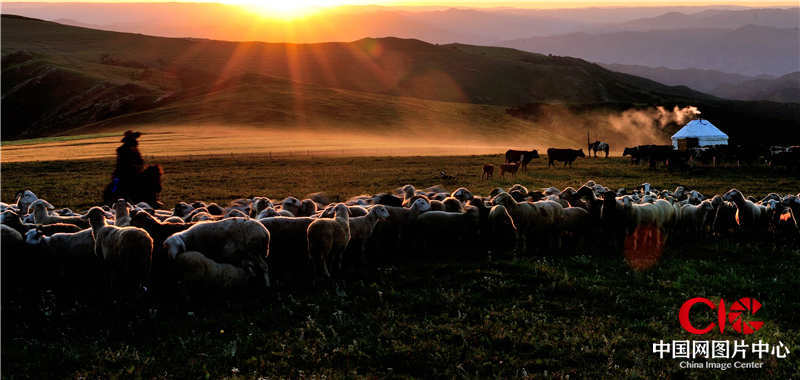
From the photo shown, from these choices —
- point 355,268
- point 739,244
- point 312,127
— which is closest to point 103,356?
point 355,268

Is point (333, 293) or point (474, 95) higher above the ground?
point (474, 95)

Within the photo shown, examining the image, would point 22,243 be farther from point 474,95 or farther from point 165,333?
point 474,95

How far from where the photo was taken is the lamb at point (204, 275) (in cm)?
882

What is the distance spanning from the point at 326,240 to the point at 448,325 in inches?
136

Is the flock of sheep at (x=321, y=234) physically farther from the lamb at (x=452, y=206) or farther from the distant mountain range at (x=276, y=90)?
the distant mountain range at (x=276, y=90)

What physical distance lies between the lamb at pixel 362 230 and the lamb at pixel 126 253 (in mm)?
4138

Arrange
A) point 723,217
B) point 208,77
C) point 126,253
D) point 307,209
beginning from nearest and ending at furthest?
point 126,253 → point 307,209 → point 723,217 → point 208,77

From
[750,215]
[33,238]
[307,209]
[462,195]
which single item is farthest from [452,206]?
[33,238]

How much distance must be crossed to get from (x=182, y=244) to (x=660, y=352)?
24.5 ft

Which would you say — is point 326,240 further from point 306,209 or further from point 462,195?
point 462,195

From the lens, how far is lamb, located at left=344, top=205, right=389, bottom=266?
38.3 feet

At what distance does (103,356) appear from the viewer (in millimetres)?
6992

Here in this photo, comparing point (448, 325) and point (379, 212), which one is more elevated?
point (379, 212)

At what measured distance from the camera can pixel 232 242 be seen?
9773 mm
